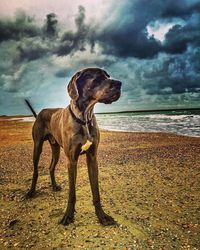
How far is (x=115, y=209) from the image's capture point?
4.84 m

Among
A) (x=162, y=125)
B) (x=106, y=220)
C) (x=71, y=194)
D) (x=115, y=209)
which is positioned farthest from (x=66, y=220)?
(x=162, y=125)

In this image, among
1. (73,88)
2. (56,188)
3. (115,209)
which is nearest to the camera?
(73,88)

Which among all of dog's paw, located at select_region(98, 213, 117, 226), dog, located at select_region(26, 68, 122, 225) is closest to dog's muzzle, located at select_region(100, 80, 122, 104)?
dog, located at select_region(26, 68, 122, 225)

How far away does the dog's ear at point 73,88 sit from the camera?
388cm

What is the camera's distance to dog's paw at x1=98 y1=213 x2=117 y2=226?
13.9 ft

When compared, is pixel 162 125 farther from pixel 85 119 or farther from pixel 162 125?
pixel 85 119

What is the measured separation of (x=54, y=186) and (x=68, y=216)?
5.56 feet

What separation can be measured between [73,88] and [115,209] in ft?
7.79

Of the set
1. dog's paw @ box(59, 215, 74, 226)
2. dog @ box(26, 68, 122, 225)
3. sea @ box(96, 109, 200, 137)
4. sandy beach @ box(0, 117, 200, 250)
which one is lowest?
sea @ box(96, 109, 200, 137)

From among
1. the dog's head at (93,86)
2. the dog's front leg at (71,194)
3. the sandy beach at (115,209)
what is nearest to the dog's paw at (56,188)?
the sandy beach at (115,209)

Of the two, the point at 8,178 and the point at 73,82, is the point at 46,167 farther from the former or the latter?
the point at 73,82

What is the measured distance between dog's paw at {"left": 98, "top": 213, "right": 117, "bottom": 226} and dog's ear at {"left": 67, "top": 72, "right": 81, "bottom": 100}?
1.96 m

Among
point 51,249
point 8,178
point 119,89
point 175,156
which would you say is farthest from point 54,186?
point 175,156

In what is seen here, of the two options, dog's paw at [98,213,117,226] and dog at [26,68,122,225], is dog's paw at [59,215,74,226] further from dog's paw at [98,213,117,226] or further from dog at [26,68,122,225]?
dog's paw at [98,213,117,226]
